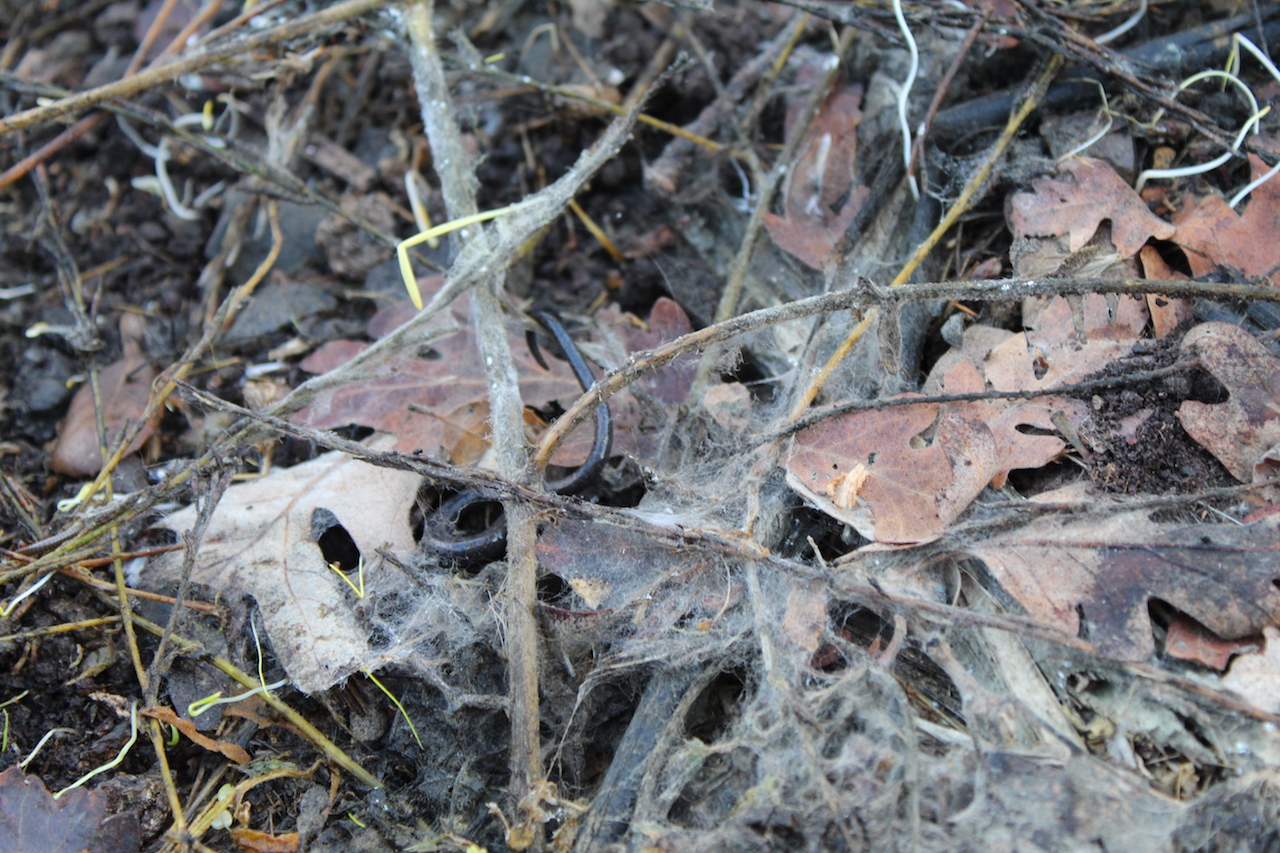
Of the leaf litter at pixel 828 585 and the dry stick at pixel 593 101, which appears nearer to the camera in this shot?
the leaf litter at pixel 828 585

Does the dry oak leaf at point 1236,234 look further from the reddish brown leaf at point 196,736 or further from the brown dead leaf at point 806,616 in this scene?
the reddish brown leaf at point 196,736

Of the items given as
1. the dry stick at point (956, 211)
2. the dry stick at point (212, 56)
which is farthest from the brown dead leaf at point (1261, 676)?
the dry stick at point (212, 56)

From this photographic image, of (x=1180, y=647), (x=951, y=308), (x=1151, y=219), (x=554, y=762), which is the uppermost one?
(x=1151, y=219)

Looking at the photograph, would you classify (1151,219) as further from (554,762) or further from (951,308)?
(554,762)

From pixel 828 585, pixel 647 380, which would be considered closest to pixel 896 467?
pixel 828 585

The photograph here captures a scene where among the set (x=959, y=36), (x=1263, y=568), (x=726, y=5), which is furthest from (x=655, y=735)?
(x=726, y=5)

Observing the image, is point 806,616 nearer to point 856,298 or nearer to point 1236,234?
point 856,298
